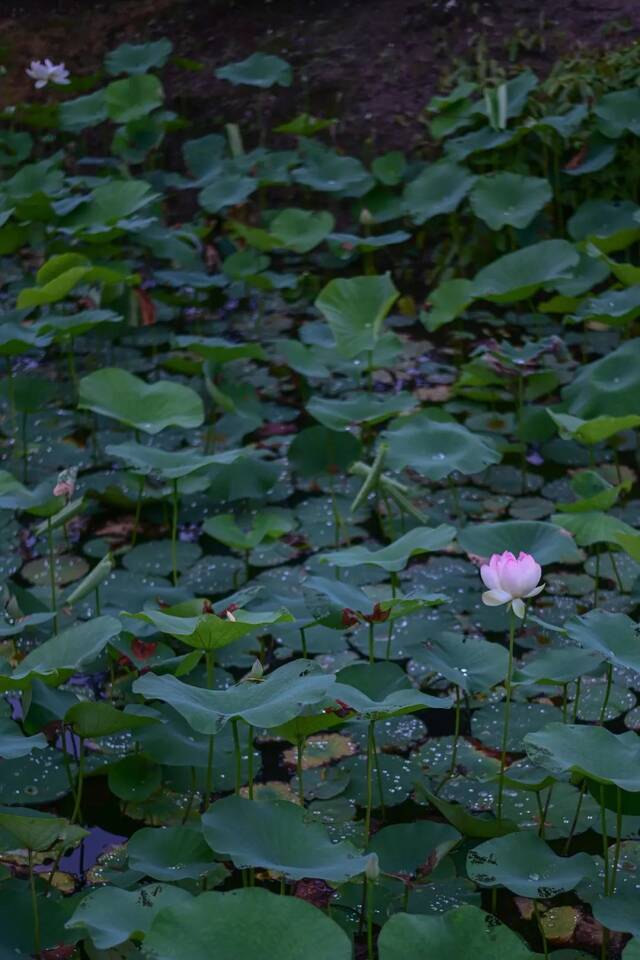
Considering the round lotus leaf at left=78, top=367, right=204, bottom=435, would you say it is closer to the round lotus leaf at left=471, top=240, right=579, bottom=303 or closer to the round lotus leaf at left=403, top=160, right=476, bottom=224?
the round lotus leaf at left=471, top=240, right=579, bottom=303

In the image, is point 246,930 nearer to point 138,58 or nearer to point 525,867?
point 525,867

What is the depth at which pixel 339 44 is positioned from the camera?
5.00m

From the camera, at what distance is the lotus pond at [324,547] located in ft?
4.93

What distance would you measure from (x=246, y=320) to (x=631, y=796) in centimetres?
244

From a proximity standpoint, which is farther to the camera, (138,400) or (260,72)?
(260,72)

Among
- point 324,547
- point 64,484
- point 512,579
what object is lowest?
point 324,547

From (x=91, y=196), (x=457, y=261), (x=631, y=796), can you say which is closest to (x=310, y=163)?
(x=457, y=261)

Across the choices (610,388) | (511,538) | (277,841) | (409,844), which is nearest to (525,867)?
(409,844)

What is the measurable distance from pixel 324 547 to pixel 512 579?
103cm

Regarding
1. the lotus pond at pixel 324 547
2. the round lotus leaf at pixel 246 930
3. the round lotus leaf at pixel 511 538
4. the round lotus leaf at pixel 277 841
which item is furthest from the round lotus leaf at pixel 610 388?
the round lotus leaf at pixel 246 930

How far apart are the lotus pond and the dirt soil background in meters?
0.19

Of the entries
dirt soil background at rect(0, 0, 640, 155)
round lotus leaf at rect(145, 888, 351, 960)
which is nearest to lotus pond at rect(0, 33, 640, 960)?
round lotus leaf at rect(145, 888, 351, 960)

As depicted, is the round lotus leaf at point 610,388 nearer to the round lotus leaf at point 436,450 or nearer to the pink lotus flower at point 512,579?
the round lotus leaf at point 436,450

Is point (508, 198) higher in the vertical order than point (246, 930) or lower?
lower
